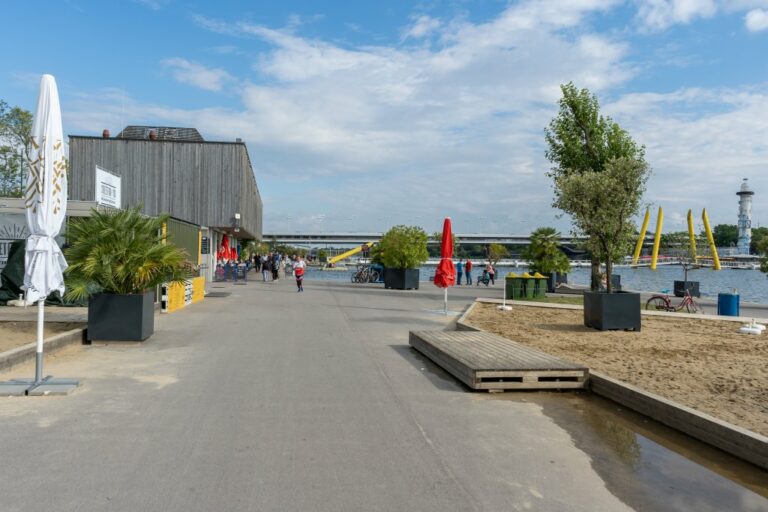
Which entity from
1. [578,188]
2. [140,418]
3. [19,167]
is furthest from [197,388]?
[19,167]

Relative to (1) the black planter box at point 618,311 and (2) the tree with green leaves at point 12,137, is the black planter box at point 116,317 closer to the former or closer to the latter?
(1) the black planter box at point 618,311

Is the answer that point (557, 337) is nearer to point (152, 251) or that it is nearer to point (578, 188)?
point (578, 188)

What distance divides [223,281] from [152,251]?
1028 inches

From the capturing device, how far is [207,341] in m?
11.7

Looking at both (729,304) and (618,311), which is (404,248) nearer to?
(729,304)

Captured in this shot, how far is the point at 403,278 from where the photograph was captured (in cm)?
2991

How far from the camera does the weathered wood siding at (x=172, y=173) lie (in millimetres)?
36125

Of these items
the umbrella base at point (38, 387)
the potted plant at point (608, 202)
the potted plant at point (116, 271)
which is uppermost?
the potted plant at point (608, 202)

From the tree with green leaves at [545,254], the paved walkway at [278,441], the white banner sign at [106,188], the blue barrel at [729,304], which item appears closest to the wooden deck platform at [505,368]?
the paved walkway at [278,441]

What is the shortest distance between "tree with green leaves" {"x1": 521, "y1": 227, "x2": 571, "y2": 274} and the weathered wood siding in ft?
55.5

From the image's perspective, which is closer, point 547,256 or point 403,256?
point 403,256

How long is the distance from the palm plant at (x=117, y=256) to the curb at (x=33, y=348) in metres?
0.65

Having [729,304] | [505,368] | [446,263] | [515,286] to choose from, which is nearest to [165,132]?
[515,286]

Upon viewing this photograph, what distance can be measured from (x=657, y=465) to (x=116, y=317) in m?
9.00
